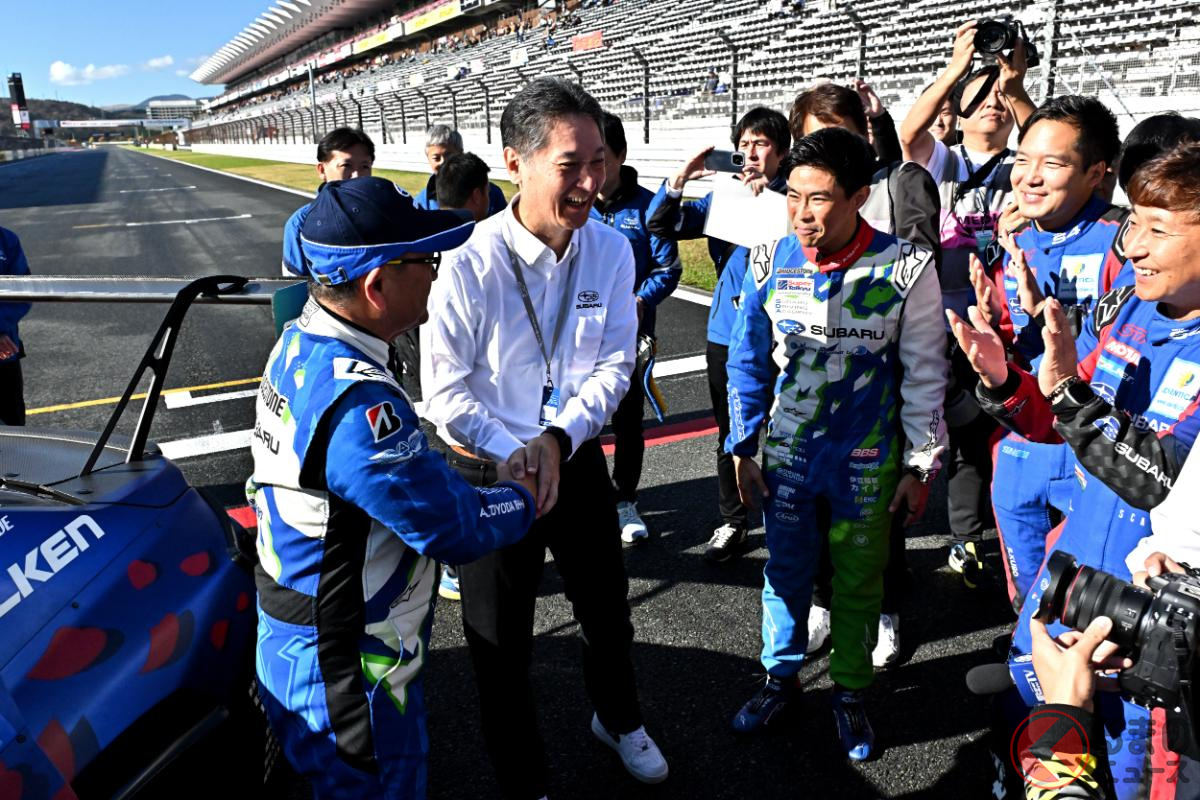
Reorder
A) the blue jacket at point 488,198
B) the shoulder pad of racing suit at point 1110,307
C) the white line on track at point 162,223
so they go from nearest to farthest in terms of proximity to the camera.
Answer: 1. the shoulder pad of racing suit at point 1110,307
2. the blue jacket at point 488,198
3. the white line on track at point 162,223

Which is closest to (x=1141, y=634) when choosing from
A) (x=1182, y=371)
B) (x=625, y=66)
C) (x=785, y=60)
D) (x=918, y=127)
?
(x=1182, y=371)

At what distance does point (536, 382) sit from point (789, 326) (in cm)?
86

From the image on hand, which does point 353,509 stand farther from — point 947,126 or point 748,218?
point 947,126

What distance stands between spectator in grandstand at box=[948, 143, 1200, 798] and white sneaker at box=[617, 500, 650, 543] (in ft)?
6.83

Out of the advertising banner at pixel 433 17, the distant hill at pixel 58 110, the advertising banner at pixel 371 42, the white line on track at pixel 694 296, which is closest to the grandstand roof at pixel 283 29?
the advertising banner at pixel 371 42

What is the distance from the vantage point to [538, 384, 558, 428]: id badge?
91.5 inches

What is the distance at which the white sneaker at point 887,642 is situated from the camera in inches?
121

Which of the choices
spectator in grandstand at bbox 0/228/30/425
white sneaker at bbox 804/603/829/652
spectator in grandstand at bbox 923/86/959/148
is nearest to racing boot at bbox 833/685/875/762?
white sneaker at bbox 804/603/829/652

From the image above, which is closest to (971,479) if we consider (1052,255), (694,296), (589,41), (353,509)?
(1052,255)

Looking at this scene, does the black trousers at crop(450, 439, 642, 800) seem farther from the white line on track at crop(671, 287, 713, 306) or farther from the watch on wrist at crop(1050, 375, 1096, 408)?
the white line on track at crop(671, 287, 713, 306)

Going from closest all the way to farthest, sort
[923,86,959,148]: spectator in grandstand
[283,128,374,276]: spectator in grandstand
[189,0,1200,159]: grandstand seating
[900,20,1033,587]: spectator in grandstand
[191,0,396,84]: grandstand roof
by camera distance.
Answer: [900,20,1033,587]: spectator in grandstand → [923,86,959,148]: spectator in grandstand → [283,128,374,276]: spectator in grandstand → [189,0,1200,159]: grandstand seating → [191,0,396,84]: grandstand roof

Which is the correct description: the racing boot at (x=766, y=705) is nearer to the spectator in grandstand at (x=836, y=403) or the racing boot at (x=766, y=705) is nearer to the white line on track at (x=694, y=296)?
the spectator in grandstand at (x=836, y=403)

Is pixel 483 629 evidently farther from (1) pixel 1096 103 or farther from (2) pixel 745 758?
(1) pixel 1096 103

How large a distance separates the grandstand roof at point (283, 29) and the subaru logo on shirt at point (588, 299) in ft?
247
